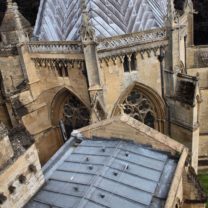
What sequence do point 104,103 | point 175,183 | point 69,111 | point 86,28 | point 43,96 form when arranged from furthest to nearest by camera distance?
point 69,111 < point 43,96 < point 104,103 < point 86,28 < point 175,183

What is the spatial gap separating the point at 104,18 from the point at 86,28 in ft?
7.71

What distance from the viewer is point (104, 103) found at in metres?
15.8

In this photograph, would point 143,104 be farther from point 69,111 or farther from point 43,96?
point 43,96

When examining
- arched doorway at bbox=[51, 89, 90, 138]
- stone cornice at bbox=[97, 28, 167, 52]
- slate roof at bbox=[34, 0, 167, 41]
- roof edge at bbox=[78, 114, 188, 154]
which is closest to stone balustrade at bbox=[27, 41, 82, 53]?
slate roof at bbox=[34, 0, 167, 41]

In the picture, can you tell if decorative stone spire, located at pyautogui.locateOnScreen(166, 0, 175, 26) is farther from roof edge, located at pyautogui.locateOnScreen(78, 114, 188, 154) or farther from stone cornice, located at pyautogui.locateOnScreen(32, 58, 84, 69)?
roof edge, located at pyautogui.locateOnScreen(78, 114, 188, 154)

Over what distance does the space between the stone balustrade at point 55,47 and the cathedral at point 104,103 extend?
0.17ft

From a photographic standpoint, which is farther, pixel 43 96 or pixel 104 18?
pixel 43 96

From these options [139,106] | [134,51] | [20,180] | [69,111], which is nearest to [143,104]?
[139,106]

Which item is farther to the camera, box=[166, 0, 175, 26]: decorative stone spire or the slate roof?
the slate roof

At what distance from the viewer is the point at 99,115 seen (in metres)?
15.4

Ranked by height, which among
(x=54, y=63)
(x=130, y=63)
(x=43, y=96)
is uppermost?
(x=54, y=63)

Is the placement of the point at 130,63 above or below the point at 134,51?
below

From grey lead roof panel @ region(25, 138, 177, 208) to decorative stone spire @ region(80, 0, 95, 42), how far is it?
202 inches

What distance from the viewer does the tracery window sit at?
17.1m
